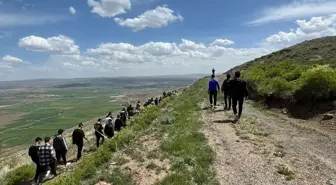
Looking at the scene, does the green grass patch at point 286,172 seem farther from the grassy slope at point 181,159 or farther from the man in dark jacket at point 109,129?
the man in dark jacket at point 109,129

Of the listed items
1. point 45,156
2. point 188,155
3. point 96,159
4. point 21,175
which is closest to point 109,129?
point 21,175

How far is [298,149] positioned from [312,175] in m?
2.49

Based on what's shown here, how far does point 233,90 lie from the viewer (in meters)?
15.3

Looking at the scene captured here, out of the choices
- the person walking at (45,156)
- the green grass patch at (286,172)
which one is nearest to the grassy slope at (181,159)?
the green grass patch at (286,172)

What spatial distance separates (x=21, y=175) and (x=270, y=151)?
13108 mm

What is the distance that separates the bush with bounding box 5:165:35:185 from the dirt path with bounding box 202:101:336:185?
384 inches

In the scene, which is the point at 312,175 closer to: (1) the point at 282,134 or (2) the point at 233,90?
(1) the point at 282,134

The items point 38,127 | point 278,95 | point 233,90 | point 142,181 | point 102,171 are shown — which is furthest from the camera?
point 38,127

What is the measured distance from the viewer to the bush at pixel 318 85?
18.2 m

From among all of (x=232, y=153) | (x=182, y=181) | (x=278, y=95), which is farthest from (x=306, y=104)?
(x=182, y=181)

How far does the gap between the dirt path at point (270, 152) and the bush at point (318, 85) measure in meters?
2.96

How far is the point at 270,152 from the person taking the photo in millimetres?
10766

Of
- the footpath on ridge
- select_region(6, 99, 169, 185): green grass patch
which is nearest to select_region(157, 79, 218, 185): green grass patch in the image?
the footpath on ridge

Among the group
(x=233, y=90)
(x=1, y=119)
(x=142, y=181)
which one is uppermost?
(x=233, y=90)
